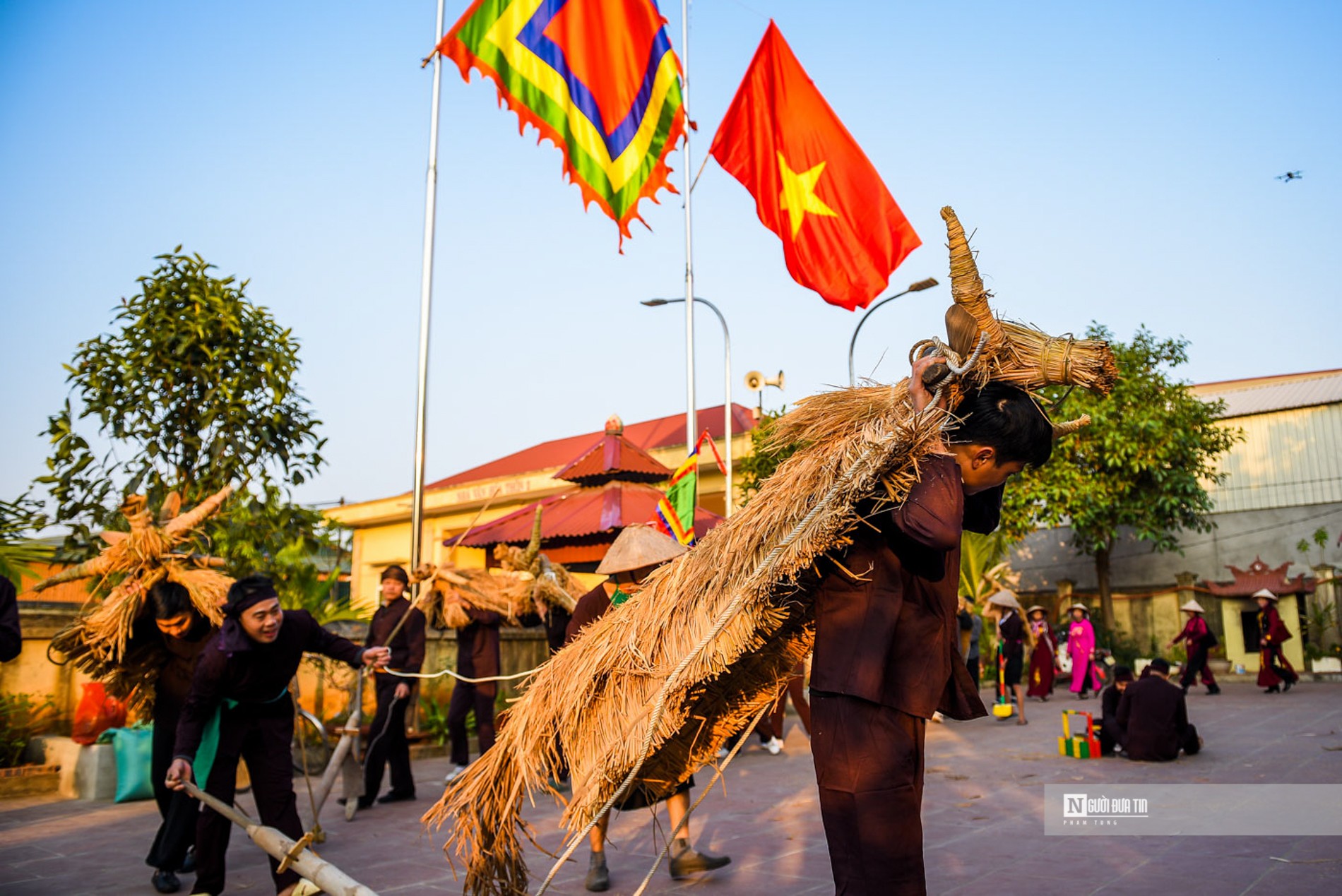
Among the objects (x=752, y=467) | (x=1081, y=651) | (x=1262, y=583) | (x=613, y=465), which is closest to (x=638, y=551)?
(x=613, y=465)

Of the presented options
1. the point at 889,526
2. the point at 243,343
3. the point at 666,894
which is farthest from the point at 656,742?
the point at 243,343

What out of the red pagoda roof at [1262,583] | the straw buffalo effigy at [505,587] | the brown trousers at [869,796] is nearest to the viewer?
the brown trousers at [869,796]

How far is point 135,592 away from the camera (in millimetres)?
5918

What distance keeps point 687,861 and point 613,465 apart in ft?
29.1

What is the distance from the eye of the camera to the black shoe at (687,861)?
5094mm

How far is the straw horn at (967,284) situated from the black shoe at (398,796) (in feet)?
22.4

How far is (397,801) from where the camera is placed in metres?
8.05

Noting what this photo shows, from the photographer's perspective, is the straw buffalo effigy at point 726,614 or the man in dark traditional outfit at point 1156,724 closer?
the straw buffalo effigy at point 726,614

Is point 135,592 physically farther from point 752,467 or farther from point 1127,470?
point 1127,470

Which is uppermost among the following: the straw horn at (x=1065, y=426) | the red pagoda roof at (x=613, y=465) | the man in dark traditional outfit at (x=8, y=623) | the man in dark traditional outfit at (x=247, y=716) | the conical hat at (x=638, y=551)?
the red pagoda roof at (x=613, y=465)

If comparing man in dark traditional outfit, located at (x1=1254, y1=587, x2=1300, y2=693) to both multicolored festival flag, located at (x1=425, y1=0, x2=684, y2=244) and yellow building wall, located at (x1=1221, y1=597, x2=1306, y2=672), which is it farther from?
multicolored festival flag, located at (x1=425, y1=0, x2=684, y2=244)

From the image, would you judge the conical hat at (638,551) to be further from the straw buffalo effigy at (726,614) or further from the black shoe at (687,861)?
the straw buffalo effigy at (726,614)

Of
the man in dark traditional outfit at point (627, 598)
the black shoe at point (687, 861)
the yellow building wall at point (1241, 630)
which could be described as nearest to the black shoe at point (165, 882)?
the man in dark traditional outfit at point (627, 598)

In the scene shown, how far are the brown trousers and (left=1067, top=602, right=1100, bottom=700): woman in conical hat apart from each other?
49.8 ft
